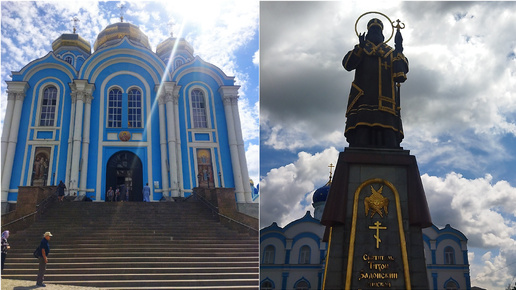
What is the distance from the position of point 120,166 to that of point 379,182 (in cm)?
1104

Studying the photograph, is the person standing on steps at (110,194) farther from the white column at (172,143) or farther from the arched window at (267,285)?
the arched window at (267,285)

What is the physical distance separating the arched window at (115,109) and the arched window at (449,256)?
44.3 feet

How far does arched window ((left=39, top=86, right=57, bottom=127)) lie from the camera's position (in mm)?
16938

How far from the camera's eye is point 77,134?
55.3 ft

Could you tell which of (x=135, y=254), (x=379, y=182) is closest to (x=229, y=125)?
(x=135, y=254)

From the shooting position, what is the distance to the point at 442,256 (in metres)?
20.2

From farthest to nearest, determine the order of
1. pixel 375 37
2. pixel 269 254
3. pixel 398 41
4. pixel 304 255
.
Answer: pixel 304 255, pixel 269 254, pixel 375 37, pixel 398 41

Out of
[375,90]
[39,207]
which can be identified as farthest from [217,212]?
[375,90]

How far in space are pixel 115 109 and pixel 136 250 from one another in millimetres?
8670

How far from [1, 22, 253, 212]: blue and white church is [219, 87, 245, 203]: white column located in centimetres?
4

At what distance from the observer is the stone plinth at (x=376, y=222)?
25.5ft

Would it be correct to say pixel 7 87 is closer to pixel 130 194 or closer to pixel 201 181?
pixel 130 194

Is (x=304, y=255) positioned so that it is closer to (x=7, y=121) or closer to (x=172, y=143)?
(x=172, y=143)

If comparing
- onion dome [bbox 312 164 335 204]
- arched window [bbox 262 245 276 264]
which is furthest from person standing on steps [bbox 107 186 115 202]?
onion dome [bbox 312 164 335 204]
